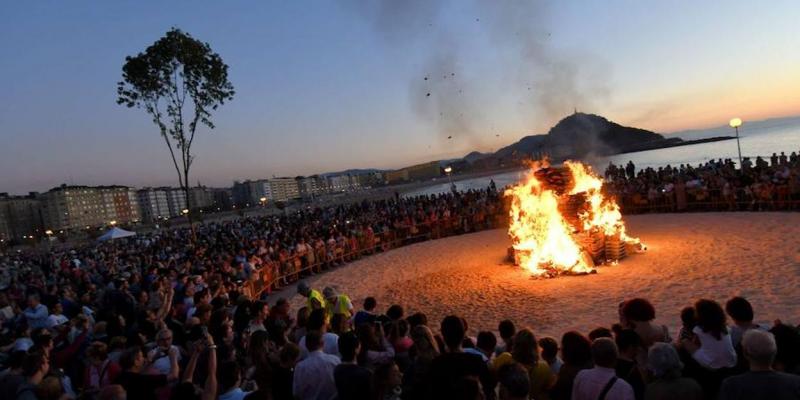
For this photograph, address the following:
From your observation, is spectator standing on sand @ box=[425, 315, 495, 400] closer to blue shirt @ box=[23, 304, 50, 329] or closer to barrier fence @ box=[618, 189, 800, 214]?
blue shirt @ box=[23, 304, 50, 329]

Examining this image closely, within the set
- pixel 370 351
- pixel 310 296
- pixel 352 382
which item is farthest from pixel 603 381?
pixel 310 296

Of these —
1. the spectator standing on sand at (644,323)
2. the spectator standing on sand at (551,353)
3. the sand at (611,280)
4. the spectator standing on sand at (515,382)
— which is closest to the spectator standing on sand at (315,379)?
the spectator standing on sand at (515,382)

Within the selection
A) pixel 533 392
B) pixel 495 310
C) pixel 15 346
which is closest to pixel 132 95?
pixel 15 346

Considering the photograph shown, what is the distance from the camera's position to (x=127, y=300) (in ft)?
37.4

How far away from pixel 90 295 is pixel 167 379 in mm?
9578

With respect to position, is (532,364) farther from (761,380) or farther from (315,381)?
(315,381)

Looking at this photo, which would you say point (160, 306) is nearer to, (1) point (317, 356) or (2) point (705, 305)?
(1) point (317, 356)

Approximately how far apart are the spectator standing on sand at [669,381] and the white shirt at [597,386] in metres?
0.21

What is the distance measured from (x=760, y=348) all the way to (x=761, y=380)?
8.5 inches

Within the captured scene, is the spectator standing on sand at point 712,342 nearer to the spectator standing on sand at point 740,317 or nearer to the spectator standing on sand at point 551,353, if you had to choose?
the spectator standing on sand at point 740,317

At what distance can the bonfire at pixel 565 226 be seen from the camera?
51.3 ft

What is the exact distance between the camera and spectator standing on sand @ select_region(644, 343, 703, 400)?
374cm

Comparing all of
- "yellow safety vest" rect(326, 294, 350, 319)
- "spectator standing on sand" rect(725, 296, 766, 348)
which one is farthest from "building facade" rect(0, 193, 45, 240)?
"spectator standing on sand" rect(725, 296, 766, 348)

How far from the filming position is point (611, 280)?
13875 millimetres
